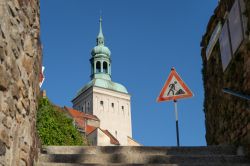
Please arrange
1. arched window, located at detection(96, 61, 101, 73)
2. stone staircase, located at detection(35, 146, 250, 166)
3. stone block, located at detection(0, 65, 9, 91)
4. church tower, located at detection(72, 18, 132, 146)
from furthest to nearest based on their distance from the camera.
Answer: arched window, located at detection(96, 61, 101, 73)
church tower, located at detection(72, 18, 132, 146)
stone staircase, located at detection(35, 146, 250, 166)
stone block, located at detection(0, 65, 9, 91)

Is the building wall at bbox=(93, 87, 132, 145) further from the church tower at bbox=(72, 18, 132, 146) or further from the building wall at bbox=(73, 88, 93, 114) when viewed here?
the building wall at bbox=(73, 88, 93, 114)

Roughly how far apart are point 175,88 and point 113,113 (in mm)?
55455

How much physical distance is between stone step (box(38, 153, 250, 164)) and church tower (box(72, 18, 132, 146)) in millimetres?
55703

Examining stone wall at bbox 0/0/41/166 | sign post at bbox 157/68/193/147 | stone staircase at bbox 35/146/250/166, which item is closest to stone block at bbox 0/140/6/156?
stone wall at bbox 0/0/41/166

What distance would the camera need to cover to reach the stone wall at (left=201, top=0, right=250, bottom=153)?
4.89 metres

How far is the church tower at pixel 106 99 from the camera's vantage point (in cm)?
6112

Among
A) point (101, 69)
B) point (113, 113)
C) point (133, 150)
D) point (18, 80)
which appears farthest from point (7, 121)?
point (113, 113)

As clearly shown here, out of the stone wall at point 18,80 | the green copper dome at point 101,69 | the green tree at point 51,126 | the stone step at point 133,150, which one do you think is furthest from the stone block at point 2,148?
the green copper dome at point 101,69

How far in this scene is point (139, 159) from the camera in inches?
180

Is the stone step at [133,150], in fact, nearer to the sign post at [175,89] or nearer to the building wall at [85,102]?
the sign post at [175,89]

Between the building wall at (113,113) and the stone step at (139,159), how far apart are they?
5570 centimetres

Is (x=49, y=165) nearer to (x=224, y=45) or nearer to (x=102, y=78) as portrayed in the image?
(x=224, y=45)

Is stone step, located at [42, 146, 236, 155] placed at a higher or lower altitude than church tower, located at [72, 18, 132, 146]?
lower

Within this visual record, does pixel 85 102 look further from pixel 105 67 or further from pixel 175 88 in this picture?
pixel 175 88
